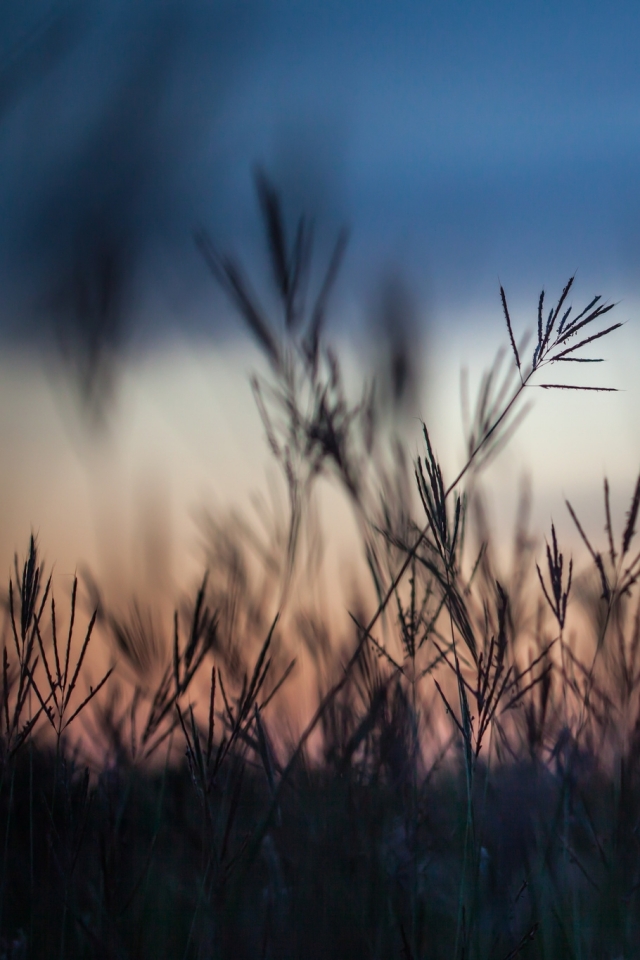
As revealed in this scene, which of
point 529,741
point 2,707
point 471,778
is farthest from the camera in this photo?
point 529,741

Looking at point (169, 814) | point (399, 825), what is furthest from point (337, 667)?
point (169, 814)

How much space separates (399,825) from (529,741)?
366mm

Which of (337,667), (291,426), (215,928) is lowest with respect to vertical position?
(215,928)

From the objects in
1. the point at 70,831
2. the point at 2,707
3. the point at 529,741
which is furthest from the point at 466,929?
the point at 2,707

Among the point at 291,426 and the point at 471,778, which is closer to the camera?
the point at 471,778

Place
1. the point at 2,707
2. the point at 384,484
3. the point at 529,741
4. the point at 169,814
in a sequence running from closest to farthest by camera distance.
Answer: the point at 2,707 → the point at 529,741 → the point at 384,484 → the point at 169,814

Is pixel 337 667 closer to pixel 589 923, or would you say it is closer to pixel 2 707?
pixel 589 923

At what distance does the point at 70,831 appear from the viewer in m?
0.96

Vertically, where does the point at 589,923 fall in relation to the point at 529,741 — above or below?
below

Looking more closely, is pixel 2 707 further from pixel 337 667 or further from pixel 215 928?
pixel 337 667

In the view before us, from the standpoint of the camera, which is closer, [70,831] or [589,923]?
[70,831]

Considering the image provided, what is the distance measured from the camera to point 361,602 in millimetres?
1834

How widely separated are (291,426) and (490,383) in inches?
14.8

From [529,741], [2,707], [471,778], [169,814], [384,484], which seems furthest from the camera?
[169,814]
